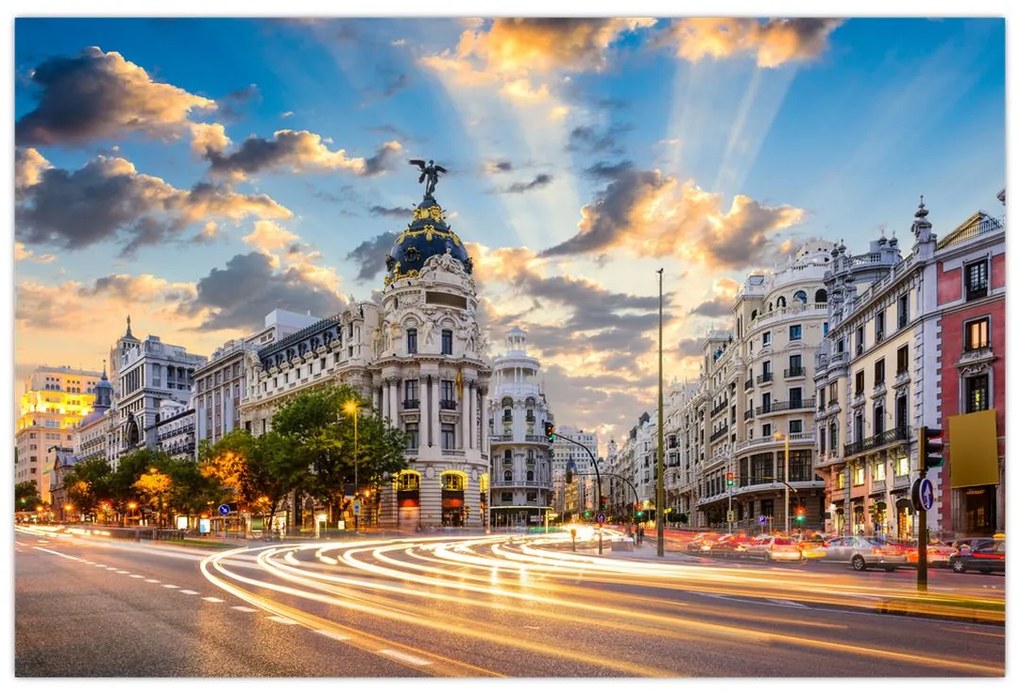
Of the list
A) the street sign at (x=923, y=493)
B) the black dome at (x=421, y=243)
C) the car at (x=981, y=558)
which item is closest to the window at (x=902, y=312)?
the car at (x=981, y=558)

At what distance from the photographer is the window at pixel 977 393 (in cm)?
4859

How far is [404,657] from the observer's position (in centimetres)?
1342

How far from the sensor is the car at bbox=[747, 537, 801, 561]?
4641 centimetres

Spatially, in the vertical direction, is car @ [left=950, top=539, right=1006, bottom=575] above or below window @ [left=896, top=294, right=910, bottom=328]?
below

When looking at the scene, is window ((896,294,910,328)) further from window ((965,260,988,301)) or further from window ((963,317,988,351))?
window ((965,260,988,301))

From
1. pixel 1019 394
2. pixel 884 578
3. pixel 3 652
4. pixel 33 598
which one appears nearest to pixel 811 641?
pixel 1019 394

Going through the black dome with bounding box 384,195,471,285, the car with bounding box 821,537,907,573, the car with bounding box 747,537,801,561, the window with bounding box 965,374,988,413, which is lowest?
the car with bounding box 747,537,801,561

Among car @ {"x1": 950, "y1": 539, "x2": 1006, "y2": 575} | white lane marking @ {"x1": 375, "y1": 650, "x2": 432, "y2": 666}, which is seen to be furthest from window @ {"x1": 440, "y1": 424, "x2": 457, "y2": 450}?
white lane marking @ {"x1": 375, "y1": 650, "x2": 432, "y2": 666}

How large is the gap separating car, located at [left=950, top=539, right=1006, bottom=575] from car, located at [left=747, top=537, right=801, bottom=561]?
882 centimetres

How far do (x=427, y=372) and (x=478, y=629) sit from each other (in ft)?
285

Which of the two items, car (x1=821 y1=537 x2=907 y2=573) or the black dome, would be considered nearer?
car (x1=821 y1=537 x2=907 y2=573)

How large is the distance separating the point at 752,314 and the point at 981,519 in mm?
57557

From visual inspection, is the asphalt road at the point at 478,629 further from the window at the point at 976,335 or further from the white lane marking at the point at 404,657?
the window at the point at 976,335

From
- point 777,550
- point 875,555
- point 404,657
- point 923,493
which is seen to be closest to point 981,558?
point 875,555
